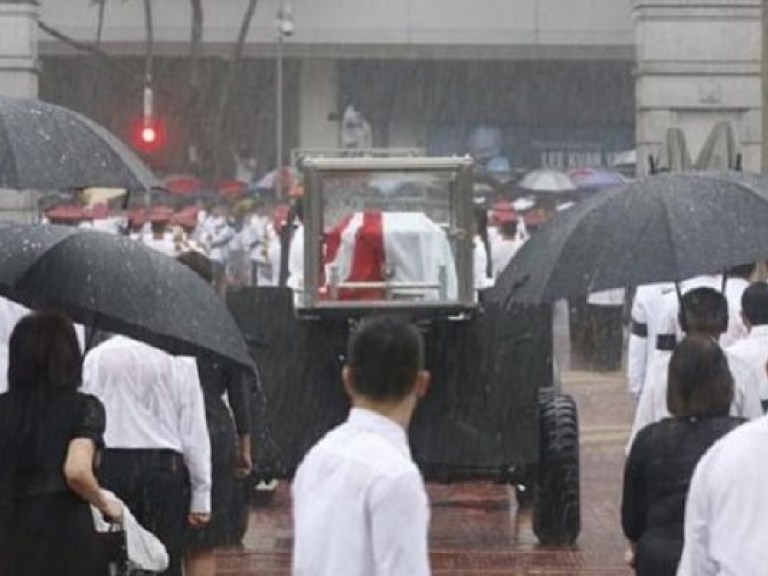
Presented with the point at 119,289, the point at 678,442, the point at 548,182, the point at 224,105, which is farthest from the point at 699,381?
the point at 224,105

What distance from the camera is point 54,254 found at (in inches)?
334

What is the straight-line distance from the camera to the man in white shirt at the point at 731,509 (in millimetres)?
6477

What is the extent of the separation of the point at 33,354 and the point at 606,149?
146 feet

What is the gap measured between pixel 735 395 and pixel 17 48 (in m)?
28.4

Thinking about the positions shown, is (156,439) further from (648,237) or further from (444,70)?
(444,70)

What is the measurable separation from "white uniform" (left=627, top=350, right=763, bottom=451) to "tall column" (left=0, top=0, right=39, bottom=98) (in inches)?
1098

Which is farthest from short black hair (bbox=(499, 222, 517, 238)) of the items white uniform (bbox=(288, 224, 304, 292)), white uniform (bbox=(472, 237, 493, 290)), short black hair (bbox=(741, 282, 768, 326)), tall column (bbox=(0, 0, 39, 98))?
short black hair (bbox=(741, 282, 768, 326))

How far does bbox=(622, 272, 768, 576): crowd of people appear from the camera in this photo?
6527 millimetres

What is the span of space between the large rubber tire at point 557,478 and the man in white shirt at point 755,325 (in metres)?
2.29

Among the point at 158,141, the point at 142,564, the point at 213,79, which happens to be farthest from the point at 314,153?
the point at 213,79

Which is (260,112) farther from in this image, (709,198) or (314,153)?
(709,198)

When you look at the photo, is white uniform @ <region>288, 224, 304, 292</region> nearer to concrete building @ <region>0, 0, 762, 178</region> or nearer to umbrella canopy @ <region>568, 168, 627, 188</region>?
concrete building @ <region>0, 0, 762, 178</region>

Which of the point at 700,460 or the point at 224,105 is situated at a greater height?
the point at 224,105

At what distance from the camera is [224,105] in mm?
50812
